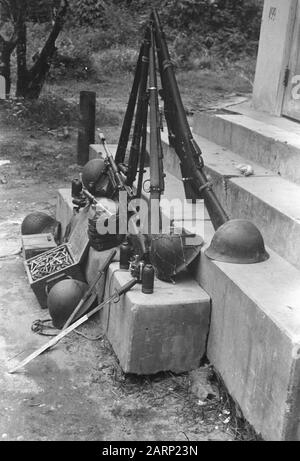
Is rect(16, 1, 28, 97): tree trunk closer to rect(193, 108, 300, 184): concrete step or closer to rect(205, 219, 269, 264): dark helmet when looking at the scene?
rect(193, 108, 300, 184): concrete step

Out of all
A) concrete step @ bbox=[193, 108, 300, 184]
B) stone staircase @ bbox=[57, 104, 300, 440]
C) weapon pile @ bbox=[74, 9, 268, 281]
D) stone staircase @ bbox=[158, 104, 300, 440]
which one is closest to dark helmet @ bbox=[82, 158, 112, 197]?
weapon pile @ bbox=[74, 9, 268, 281]

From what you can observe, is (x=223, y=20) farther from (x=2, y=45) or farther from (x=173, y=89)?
(x=173, y=89)

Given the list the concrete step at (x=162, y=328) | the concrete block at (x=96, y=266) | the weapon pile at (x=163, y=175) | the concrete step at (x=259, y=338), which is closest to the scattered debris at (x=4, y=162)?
the weapon pile at (x=163, y=175)

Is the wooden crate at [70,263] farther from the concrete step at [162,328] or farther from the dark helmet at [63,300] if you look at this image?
the concrete step at [162,328]

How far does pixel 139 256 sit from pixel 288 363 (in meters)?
1.90

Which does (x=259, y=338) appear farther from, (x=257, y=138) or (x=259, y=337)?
(x=257, y=138)

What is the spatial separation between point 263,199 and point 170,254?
1.01 meters

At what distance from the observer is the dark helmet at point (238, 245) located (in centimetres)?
490

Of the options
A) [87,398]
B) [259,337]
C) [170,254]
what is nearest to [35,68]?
[170,254]

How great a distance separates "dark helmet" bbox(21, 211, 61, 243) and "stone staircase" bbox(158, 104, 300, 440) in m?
1.50

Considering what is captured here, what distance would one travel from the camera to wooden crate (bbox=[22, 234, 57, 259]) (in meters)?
6.86

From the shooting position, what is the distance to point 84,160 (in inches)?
402

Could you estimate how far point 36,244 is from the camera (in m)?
6.95

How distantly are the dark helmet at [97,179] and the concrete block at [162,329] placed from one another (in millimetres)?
1906
